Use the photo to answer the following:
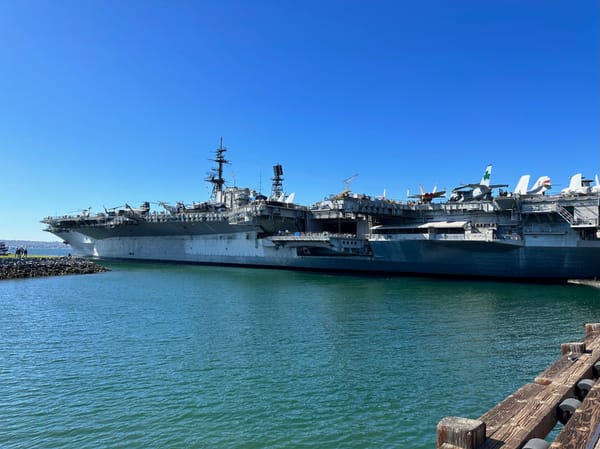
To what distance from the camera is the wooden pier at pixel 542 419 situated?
3.21 meters

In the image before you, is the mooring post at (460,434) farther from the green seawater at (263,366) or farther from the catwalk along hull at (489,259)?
the catwalk along hull at (489,259)

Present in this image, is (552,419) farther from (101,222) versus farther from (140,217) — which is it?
(101,222)

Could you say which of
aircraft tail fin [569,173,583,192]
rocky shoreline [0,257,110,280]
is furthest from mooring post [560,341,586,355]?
rocky shoreline [0,257,110,280]

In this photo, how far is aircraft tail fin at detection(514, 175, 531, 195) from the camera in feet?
94.9

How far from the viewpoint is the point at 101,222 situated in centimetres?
4659

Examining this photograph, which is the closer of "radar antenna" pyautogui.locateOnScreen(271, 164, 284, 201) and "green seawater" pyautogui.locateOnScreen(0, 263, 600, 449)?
"green seawater" pyautogui.locateOnScreen(0, 263, 600, 449)

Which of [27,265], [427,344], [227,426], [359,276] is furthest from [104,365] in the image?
[27,265]

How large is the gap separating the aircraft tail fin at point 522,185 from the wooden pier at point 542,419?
26.6 metres

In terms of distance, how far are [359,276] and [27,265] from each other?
28754 mm

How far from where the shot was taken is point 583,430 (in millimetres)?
3480

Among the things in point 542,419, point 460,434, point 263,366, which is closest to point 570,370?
point 542,419

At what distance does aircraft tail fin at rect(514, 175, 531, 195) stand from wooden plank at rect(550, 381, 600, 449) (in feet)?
92.9

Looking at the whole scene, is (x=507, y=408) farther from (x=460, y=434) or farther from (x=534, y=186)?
(x=534, y=186)

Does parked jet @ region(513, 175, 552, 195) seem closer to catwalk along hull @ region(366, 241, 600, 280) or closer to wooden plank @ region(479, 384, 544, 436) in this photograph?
catwalk along hull @ region(366, 241, 600, 280)
